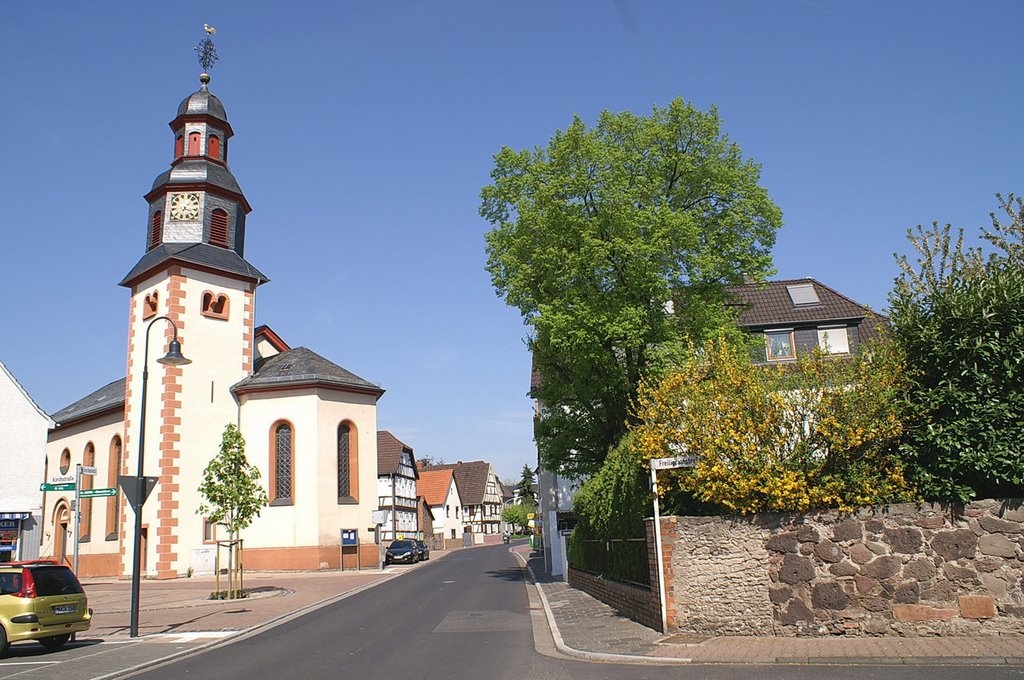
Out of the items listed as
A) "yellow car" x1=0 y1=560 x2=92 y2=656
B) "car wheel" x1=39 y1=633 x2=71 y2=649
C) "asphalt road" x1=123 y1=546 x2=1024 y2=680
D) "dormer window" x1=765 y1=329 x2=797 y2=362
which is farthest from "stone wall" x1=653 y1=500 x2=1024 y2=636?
"dormer window" x1=765 y1=329 x2=797 y2=362

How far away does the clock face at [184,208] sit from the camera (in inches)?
1535

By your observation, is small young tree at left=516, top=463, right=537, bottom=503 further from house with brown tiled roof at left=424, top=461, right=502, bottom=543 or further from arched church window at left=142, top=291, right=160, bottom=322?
arched church window at left=142, top=291, right=160, bottom=322

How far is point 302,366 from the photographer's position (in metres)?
39.4

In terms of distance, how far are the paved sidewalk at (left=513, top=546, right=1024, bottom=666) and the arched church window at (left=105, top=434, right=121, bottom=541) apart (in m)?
32.9

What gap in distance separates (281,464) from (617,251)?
77.7 feet

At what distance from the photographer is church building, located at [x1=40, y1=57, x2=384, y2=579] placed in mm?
35719

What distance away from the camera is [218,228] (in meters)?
39.7

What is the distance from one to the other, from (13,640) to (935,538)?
562 inches

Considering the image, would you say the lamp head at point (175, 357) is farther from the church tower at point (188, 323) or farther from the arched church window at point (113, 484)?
→ the arched church window at point (113, 484)

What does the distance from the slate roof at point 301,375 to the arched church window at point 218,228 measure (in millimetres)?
6308

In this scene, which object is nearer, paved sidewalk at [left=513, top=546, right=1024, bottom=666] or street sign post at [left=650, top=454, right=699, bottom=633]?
paved sidewalk at [left=513, top=546, right=1024, bottom=666]

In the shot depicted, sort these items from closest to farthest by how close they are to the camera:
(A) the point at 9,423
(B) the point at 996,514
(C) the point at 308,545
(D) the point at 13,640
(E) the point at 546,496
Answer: (B) the point at 996,514
(D) the point at 13,640
(A) the point at 9,423
(E) the point at 546,496
(C) the point at 308,545

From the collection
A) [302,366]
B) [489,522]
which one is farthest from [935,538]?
[489,522]

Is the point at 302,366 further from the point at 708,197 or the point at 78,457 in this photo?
the point at 708,197
